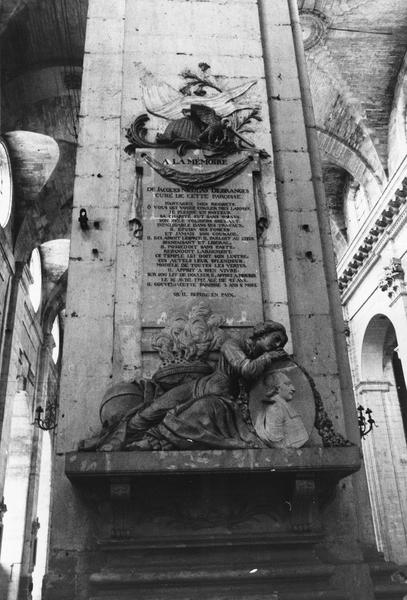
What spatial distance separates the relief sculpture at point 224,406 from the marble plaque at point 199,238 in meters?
0.93

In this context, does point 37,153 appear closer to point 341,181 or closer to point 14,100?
point 14,100

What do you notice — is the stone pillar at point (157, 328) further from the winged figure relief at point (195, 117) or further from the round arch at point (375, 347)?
the round arch at point (375, 347)

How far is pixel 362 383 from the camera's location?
2039cm

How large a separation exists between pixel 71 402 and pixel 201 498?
5.02ft

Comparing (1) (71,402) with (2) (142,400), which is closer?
(2) (142,400)

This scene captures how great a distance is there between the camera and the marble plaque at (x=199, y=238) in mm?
6102

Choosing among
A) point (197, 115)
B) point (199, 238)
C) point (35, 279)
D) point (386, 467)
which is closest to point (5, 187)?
point (35, 279)

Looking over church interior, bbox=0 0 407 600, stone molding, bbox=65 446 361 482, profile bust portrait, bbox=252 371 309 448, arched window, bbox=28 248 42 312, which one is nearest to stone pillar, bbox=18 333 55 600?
church interior, bbox=0 0 407 600

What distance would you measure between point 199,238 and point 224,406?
2.15 metres

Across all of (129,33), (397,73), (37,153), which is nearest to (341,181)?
(397,73)

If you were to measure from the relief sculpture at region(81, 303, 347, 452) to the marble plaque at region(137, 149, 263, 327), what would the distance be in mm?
925

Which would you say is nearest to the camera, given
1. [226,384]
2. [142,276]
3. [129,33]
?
[226,384]

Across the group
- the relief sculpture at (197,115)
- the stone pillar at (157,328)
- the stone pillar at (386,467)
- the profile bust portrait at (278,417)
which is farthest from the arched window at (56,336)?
the profile bust portrait at (278,417)

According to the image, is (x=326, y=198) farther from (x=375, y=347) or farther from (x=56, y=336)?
(x=56, y=336)
